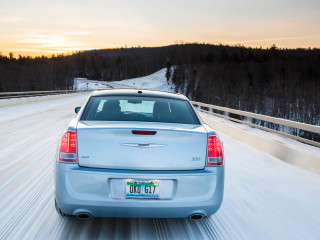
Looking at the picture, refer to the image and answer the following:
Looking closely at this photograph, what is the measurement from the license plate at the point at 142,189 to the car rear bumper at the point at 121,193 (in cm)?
4

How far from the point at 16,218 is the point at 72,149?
1230 mm

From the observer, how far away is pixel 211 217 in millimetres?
3996

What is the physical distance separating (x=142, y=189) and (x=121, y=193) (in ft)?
0.69

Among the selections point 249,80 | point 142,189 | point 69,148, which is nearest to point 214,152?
point 142,189

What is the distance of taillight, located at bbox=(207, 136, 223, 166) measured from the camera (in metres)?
3.40

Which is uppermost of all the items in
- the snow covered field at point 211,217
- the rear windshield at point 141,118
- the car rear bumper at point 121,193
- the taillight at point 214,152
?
the rear windshield at point 141,118

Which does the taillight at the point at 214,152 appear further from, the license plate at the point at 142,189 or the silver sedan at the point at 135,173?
the license plate at the point at 142,189

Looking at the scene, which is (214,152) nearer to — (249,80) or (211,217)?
(211,217)

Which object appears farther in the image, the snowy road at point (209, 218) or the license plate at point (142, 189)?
the snowy road at point (209, 218)

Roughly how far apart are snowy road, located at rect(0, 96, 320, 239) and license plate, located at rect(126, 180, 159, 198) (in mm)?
509

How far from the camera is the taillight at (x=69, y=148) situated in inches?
127

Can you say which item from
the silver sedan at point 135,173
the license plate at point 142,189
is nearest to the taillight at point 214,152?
the silver sedan at point 135,173

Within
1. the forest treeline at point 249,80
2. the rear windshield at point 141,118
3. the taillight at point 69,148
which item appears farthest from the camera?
the forest treeline at point 249,80

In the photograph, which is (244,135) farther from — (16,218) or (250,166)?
(16,218)
